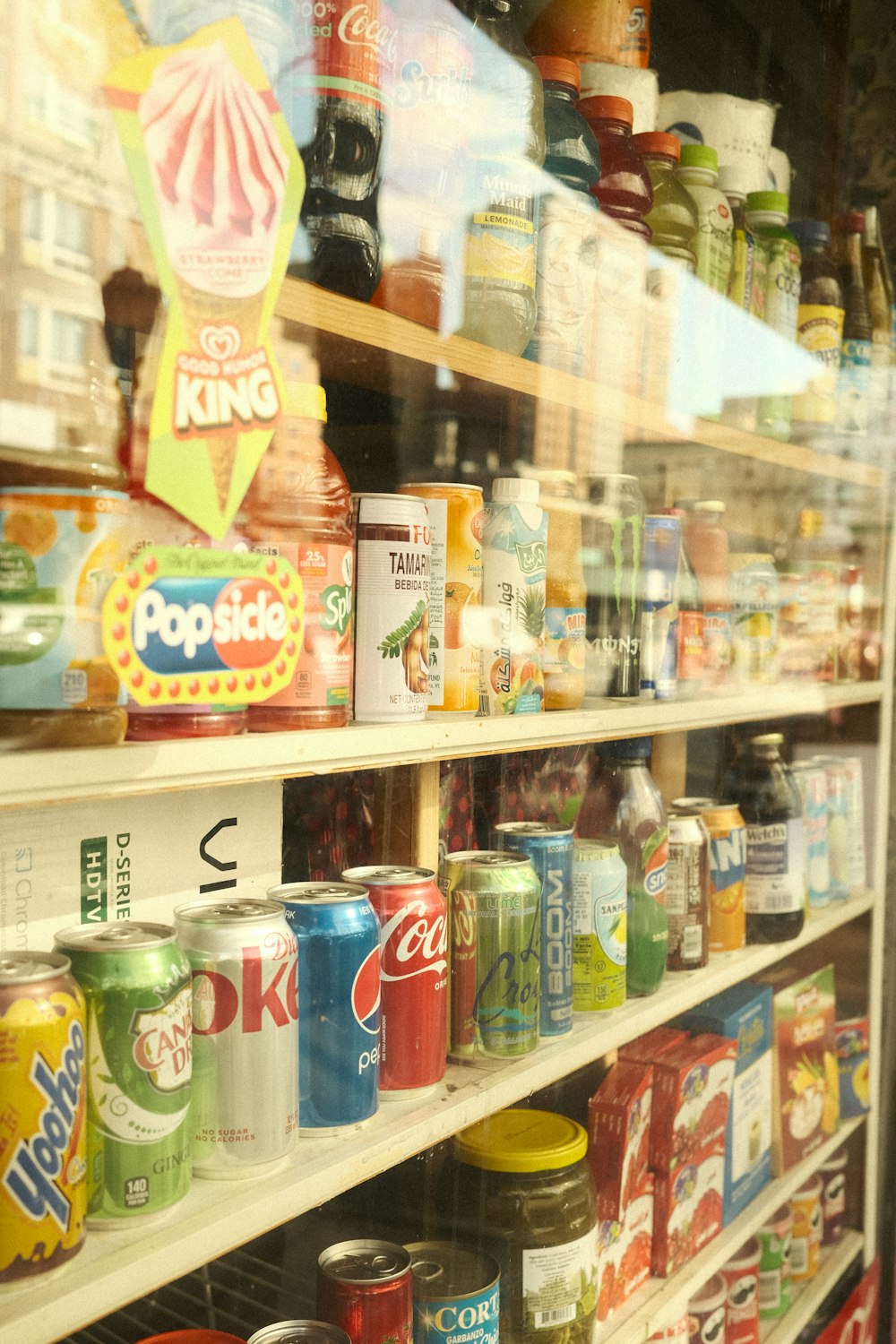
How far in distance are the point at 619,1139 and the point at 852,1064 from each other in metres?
0.99

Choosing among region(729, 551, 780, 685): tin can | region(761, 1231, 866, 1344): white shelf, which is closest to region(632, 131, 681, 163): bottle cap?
region(729, 551, 780, 685): tin can

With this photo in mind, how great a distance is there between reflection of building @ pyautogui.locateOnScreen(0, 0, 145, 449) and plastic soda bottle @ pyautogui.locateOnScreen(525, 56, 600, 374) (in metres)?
0.58

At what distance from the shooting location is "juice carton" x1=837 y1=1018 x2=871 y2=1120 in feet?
7.38

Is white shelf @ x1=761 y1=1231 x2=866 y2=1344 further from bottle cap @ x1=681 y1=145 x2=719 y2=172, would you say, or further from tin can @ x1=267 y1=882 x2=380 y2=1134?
bottle cap @ x1=681 y1=145 x2=719 y2=172

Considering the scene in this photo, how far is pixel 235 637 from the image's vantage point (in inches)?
33.2

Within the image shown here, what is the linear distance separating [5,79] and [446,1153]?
1.08m

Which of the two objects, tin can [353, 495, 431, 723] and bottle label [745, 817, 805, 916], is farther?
bottle label [745, 817, 805, 916]

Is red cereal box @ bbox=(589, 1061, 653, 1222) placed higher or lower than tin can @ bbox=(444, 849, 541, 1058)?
lower

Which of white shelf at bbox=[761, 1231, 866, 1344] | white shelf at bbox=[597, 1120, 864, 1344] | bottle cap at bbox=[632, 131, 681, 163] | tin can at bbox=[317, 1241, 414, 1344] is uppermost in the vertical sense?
bottle cap at bbox=[632, 131, 681, 163]

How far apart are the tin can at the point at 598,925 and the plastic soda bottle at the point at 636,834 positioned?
0.26 feet

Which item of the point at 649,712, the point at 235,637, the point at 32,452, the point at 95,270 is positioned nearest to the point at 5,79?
the point at 95,270

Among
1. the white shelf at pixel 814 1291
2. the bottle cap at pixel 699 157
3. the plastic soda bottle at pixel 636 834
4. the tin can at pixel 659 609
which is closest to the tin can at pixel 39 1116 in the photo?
the plastic soda bottle at pixel 636 834

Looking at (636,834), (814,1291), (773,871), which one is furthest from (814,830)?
(814,1291)

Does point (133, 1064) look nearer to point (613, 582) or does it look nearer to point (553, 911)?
point (553, 911)
